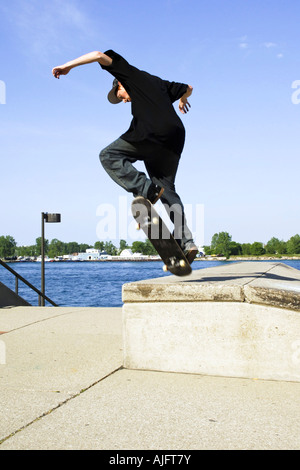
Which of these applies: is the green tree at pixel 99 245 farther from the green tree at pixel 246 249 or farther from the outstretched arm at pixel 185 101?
the outstretched arm at pixel 185 101

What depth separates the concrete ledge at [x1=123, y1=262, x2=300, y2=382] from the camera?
124 inches

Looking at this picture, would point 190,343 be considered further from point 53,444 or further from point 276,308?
point 53,444

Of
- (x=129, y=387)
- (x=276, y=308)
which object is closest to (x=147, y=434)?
(x=129, y=387)

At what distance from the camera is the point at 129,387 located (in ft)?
9.87

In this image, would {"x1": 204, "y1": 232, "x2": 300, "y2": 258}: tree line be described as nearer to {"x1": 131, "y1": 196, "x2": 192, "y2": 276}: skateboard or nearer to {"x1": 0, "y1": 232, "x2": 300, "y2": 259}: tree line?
{"x1": 0, "y1": 232, "x2": 300, "y2": 259}: tree line

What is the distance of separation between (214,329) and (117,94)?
92.7 inches

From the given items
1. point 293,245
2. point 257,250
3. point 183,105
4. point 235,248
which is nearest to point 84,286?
point 183,105

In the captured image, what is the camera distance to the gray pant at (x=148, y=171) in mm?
3826

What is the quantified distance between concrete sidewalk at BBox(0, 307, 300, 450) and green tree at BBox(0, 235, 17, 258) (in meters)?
152

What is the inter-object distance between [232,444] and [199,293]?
4.52ft

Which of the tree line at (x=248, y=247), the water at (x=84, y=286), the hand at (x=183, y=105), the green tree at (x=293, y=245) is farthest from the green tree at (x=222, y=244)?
the hand at (x=183, y=105)

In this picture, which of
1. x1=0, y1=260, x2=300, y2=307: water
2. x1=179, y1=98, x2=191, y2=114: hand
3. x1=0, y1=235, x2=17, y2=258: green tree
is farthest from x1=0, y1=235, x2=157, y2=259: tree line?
x1=179, y1=98, x2=191, y2=114: hand

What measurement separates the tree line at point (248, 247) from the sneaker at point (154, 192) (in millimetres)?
141752

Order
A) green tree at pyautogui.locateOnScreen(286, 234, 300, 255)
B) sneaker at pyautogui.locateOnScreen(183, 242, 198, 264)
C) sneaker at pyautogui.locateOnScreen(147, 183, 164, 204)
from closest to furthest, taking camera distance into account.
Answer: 1. sneaker at pyautogui.locateOnScreen(147, 183, 164, 204)
2. sneaker at pyautogui.locateOnScreen(183, 242, 198, 264)
3. green tree at pyautogui.locateOnScreen(286, 234, 300, 255)
